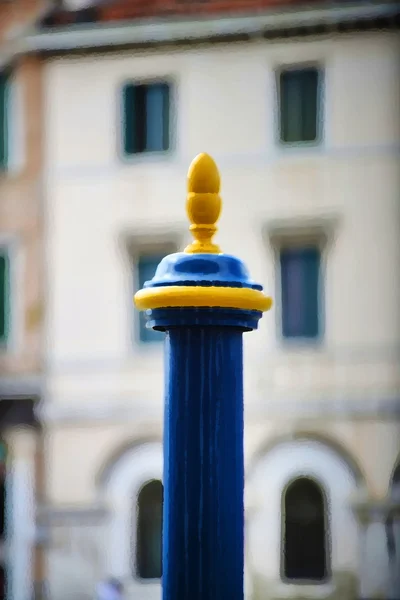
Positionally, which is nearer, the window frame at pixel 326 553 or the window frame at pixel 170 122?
the window frame at pixel 326 553

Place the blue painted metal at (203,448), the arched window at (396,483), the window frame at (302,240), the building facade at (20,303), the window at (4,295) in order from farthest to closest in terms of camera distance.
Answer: the window at (4,295) < the building facade at (20,303) < the window frame at (302,240) < the arched window at (396,483) < the blue painted metal at (203,448)

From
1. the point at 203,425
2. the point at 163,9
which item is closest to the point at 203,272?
the point at 203,425

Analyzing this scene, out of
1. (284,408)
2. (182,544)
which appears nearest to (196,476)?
(182,544)

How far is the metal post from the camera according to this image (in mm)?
1097

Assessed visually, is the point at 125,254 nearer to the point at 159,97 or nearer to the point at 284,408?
the point at 159,97

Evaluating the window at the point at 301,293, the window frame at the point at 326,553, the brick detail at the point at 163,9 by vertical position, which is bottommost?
the window frame at the point at 326,553

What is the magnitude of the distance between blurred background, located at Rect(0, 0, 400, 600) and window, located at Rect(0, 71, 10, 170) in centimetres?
1

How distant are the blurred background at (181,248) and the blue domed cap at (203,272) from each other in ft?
7.71

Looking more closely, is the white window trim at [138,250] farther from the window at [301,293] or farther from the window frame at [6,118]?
the window frame at [6,118]

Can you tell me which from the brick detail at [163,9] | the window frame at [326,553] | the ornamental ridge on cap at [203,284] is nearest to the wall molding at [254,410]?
the window frame at [326,553]

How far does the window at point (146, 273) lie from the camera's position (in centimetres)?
363

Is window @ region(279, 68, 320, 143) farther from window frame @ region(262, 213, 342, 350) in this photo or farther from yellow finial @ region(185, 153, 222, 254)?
yellow finial @ region(185, 153, 222, 254)

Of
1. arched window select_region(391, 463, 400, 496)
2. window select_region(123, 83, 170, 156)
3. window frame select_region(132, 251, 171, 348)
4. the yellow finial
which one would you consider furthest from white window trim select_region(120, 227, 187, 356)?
the yellow finial

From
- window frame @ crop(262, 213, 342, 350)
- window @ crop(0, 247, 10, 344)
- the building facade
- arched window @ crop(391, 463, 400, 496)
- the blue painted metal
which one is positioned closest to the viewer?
the blue painted metal
